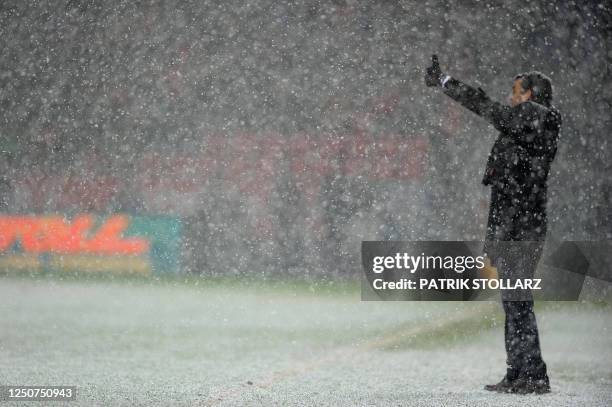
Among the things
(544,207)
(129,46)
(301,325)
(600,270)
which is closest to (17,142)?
(129,46)

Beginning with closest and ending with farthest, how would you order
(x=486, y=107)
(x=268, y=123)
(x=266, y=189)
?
(x=486, y=107)
(x=266, y=189)
(x=268, y=123)

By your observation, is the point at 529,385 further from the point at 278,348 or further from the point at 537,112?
the point at 278,348

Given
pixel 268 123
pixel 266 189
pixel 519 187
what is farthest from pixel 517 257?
pixel 268 123

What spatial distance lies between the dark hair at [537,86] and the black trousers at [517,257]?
0.29 m

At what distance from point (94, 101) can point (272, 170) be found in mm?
2382

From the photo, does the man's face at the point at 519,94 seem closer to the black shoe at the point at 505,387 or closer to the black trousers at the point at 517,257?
the black trousers at the point at 517,257

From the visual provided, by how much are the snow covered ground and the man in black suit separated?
14 centimetres

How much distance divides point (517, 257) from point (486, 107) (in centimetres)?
41

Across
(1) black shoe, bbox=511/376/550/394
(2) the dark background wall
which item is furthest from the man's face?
(2) the dark background wall

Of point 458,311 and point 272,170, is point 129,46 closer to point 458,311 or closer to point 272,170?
point 272,170

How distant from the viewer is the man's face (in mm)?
2057

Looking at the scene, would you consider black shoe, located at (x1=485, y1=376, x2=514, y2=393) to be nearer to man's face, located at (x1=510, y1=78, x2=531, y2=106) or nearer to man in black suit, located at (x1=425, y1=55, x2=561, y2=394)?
man in black suit, located at (x1=425, y1=55, x2=561, y2=394)

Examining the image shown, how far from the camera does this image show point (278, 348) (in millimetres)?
3564

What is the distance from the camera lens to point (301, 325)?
4.16 meters
